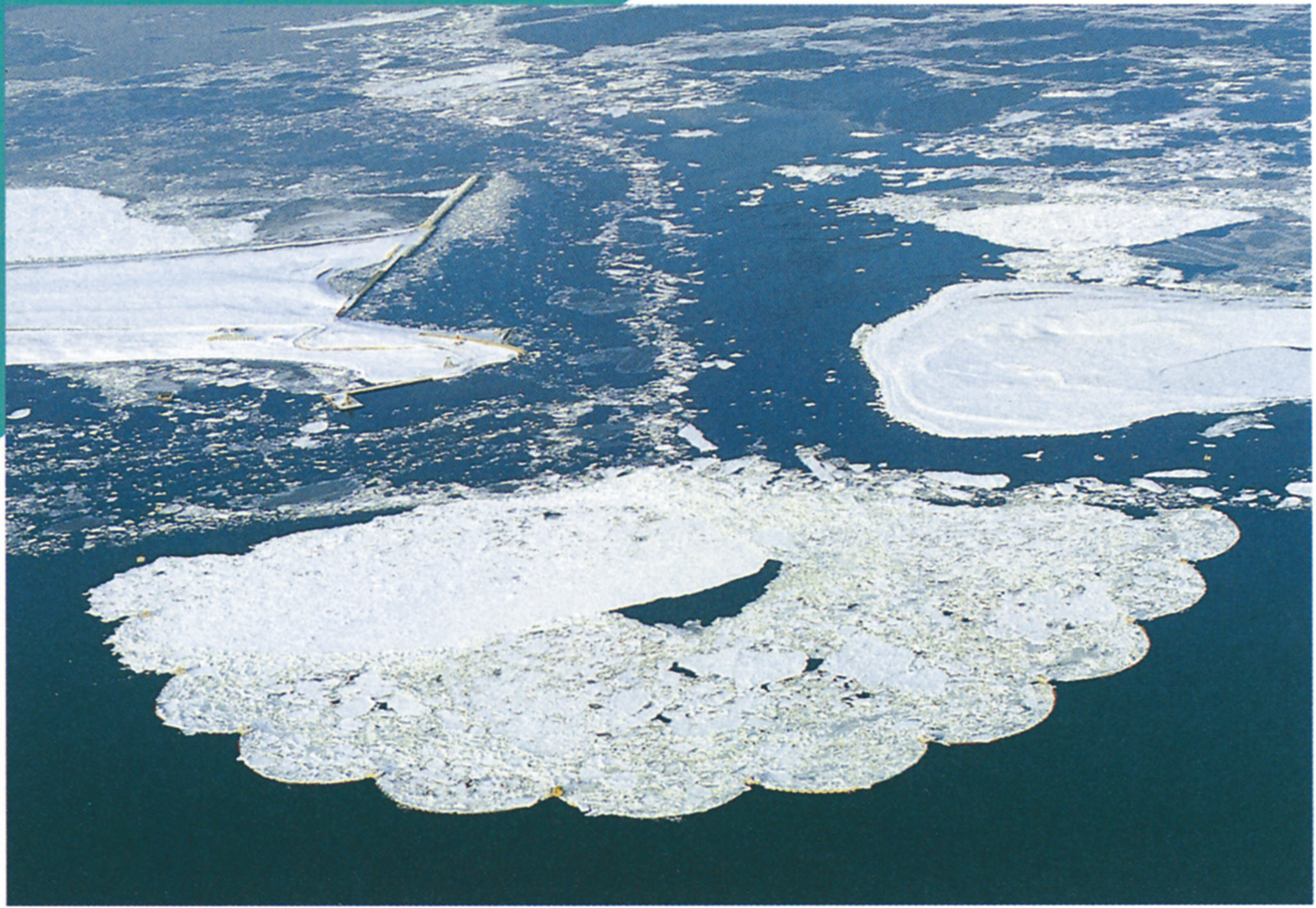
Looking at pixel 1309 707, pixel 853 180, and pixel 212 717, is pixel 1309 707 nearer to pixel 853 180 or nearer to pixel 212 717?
pixel 212 717

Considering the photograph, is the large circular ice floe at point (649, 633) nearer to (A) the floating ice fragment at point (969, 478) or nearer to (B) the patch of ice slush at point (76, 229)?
(A) the floating ice fragment at point (969, 478)

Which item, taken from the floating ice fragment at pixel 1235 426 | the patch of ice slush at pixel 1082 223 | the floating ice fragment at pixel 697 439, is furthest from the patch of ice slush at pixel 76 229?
the floating ice fragment at pixel 1235 426

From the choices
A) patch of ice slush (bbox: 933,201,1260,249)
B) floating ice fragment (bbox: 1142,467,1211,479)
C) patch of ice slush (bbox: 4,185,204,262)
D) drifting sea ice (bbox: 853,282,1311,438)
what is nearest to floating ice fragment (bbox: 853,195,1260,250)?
Result: patch of ice slush (bbox: 933,201,1260,249)

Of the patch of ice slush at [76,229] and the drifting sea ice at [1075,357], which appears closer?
the drifting sea ice at [1075,357]

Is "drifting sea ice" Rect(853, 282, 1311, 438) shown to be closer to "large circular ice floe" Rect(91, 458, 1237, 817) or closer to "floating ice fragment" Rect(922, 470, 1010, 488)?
"floating ice fragment" Rect(922, 470, 1010, 488)

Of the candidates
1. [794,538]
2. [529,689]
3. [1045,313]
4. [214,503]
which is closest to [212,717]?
[529,689]

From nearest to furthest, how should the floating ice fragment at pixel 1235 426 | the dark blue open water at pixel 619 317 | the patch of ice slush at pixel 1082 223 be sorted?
the dark blue open water at pixel 619 317 → the floating ice fragment at pixel 1235 426 → the patch of ice slush at pixel 1082 223
